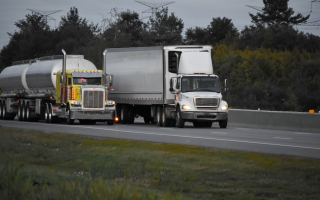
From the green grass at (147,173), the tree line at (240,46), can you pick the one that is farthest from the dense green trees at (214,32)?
the green grass at (147,173)

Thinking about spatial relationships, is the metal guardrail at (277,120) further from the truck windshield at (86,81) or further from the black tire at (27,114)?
the black tire at (27,114)

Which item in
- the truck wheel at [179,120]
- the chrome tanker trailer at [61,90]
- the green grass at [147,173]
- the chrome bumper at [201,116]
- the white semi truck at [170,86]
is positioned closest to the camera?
the green grass at [147,173]

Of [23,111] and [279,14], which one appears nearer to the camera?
[23,111]

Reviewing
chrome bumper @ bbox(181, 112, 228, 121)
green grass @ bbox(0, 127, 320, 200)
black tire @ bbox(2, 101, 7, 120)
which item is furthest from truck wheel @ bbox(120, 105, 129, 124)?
green grass @ bbox(0, 127, 320, 200)

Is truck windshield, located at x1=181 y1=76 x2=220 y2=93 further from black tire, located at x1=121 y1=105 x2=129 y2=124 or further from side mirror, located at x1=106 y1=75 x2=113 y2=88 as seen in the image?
black tire, located at x1=121 y1=105 x2=129 y2=124

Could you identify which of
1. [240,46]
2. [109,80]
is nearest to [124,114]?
[109,80]

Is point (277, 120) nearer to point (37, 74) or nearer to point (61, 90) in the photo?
point (61, 90)

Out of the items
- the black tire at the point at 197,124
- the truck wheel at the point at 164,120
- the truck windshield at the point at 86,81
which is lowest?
the black tire at the point at 197,124

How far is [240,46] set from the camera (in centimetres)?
9744

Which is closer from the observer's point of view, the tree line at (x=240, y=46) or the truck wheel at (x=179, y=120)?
the truck wheel at (x=179, y=120)

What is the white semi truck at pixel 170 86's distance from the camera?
96.1 ft

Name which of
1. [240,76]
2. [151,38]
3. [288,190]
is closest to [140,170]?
[288,190]

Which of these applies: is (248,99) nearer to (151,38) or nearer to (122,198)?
(151,38)

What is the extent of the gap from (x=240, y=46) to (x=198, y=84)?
225 ft
